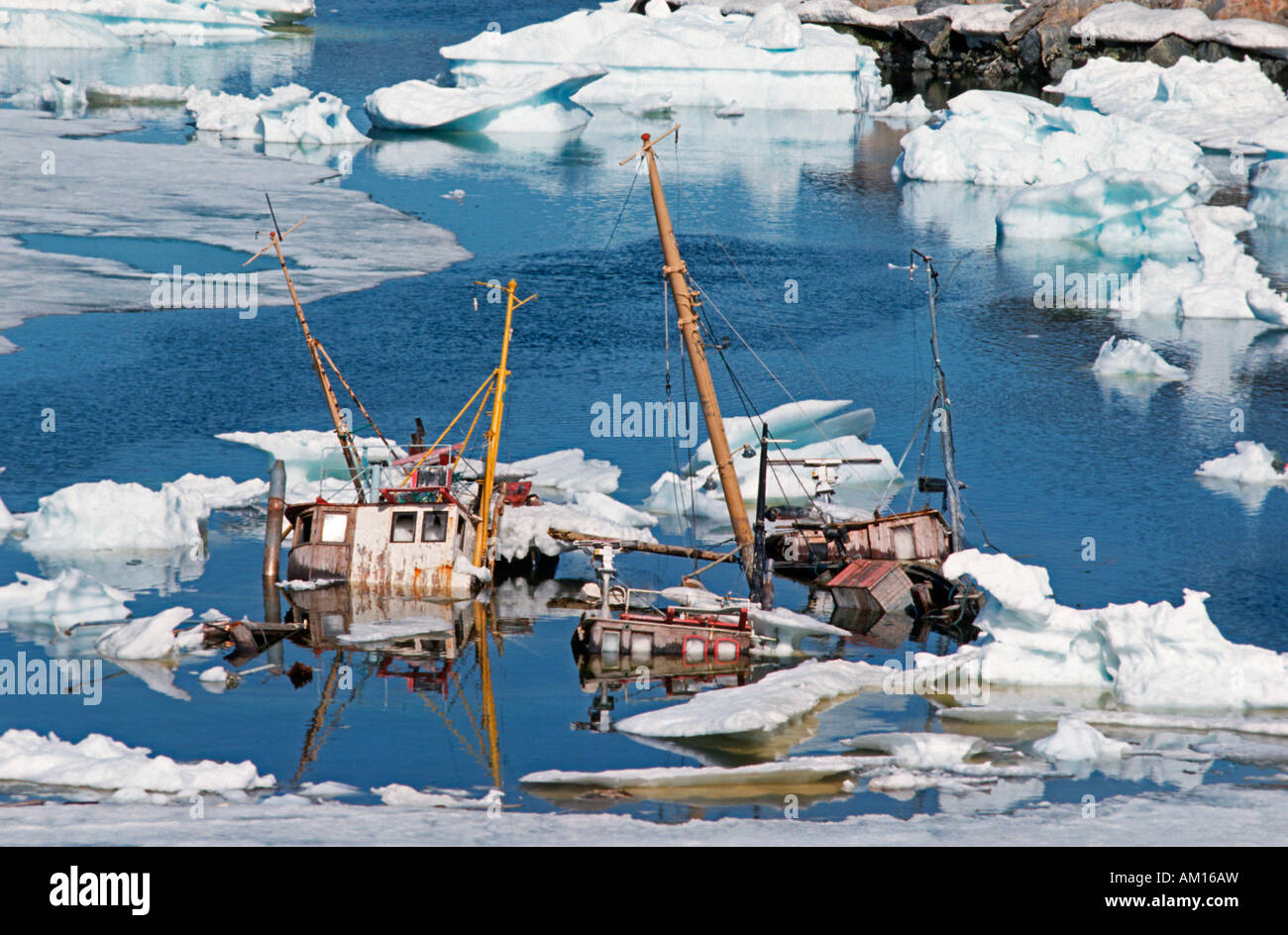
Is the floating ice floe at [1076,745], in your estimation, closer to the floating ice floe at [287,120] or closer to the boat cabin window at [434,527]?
the boat cabin window at [434,527]

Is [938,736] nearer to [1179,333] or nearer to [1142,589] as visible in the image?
[1142,589]

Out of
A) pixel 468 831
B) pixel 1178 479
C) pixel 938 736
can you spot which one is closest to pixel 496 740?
pixel 468 831

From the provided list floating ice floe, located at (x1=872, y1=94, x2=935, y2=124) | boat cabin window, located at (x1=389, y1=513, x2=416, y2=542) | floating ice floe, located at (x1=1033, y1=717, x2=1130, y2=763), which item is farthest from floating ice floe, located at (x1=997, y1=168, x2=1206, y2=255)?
floating ice floe, located at (x1=1033, y1=717, x2=1130, y2=763)

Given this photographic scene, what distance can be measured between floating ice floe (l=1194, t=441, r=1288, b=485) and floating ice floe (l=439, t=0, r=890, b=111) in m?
49.0

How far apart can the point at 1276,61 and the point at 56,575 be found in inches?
2794

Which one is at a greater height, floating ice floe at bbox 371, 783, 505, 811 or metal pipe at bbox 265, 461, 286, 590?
metal pipe at bbox 265, 461, 286, 590

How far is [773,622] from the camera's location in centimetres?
2381

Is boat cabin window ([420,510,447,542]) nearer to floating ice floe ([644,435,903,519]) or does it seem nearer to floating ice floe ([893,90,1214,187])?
floating ice floe ([644,435,903,519])

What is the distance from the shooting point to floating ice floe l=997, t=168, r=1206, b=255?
46.9m

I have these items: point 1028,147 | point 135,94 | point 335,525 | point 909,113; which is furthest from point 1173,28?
point 335,525

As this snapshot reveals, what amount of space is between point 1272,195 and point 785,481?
31.0 meters

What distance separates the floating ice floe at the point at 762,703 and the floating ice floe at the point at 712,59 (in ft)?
187

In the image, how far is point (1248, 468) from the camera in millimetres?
31219

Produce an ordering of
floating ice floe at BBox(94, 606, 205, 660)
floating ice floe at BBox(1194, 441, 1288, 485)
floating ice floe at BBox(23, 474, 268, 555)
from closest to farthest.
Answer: floating ice floe at BBox(94, 606, 205, 660) → floating ice floe at BBox(23, 474, 268, 555) → floating ice floe at BBox(1194, 441, 1288, 485)
